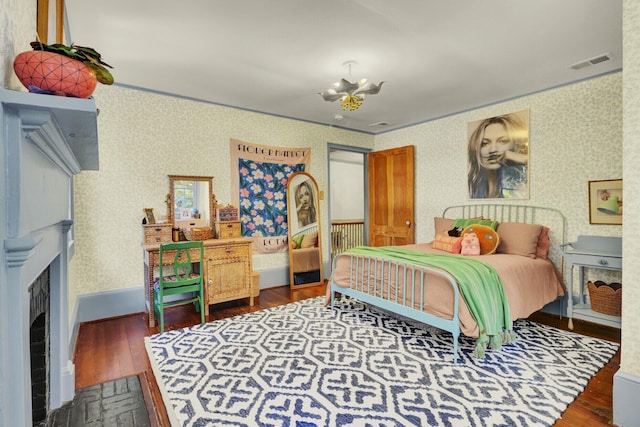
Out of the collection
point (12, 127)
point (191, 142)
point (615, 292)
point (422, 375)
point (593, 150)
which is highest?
point (191, 142)

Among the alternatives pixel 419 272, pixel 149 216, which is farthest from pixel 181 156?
pixel 419 272

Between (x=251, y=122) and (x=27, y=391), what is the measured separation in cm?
402

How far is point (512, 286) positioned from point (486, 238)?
35.3 inches

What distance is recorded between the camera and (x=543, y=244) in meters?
3.74

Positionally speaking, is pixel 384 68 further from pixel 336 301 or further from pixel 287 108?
pixel 336 301

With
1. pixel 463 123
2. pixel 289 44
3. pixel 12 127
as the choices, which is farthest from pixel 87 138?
pixel 463 123

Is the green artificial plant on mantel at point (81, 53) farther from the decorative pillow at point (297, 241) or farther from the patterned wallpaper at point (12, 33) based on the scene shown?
the decorative pillow at point (297, 241)

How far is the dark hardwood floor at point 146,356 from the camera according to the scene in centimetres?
197

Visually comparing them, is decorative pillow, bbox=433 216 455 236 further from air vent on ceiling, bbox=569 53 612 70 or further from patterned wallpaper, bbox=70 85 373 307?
patterned wallpaper, bbox=70 85 373 307

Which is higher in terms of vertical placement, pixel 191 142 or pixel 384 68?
pixel 384 68

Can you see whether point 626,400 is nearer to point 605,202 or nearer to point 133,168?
point 605,202

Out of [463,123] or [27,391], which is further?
[463,123]

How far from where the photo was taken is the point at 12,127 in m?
0.84

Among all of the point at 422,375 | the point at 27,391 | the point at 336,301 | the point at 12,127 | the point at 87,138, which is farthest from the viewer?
the point at 336,301
